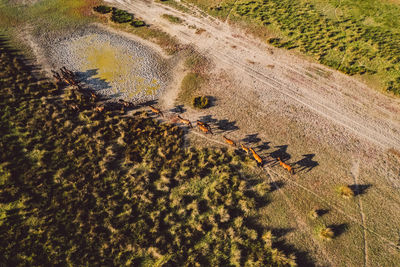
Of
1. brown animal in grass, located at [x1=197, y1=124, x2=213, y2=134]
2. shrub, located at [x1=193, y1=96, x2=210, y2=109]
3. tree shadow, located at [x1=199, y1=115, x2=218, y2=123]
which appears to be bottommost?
brown animal in grass, located at [x1=197, y1=124, x2=213, y2=134]

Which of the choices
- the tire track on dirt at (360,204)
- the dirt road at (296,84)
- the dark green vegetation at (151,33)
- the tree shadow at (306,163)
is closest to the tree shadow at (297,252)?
the tire track on dirt at (360,204)

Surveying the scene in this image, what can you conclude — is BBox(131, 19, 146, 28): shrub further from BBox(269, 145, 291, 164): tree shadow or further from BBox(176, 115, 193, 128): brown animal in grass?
BBox(269, 145, 291, 164): tree shadow

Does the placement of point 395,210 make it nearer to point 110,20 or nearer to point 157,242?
point 157,242

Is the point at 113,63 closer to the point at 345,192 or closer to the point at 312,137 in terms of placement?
the point at 312,137

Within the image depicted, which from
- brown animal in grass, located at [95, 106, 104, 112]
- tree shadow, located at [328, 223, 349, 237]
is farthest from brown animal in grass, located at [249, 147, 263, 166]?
brown animal in grass, located at [95, 106, 104, 112]

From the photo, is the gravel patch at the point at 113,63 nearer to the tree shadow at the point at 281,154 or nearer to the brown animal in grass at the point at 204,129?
the brown animal in grass at the point at 204,129

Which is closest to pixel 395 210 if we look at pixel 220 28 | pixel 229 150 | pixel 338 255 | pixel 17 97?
pixel 338 255

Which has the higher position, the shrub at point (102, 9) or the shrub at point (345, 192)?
the shrub at point (102, 9)
